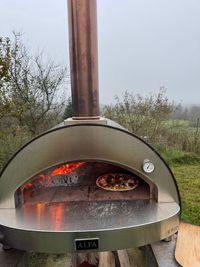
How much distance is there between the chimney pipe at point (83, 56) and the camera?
1465 mm

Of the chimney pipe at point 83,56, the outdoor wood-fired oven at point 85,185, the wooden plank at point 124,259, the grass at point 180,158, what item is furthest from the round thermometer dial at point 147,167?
the grass at point 180,158

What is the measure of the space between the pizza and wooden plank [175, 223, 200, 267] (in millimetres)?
395

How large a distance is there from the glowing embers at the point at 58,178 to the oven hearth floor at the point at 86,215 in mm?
191

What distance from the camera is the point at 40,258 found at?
189 centimetres

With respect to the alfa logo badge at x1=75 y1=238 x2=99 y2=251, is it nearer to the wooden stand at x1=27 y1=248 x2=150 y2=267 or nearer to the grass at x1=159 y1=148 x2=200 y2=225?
the wooden stand at x1=27 y1=248 x2=150 y2=267

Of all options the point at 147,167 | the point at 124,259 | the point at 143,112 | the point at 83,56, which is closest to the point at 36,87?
the point at 143,112

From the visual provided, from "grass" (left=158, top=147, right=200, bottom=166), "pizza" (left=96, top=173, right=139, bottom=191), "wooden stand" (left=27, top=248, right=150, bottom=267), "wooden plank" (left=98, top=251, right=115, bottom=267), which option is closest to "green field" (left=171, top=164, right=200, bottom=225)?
"grass" (left=158, top=147, right=200, bottom=166)

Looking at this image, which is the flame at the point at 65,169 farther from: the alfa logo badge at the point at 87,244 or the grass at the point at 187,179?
the grass at the point at 187,179

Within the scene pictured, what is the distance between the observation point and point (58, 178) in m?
1.54

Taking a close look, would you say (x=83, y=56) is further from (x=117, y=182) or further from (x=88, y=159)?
(x=117, y=182)

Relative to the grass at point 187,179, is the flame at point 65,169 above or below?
above

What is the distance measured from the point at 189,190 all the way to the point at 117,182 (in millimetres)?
1888

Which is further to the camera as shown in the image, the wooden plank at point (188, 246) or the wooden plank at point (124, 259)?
the wooden plank at point (124, 259)

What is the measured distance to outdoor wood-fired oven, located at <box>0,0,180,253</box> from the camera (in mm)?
1087
